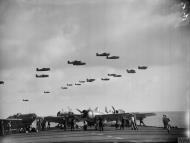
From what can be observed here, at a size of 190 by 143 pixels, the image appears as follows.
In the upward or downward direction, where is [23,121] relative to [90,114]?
downward

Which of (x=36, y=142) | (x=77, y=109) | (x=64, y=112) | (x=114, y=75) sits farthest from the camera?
(x=64, y=112)

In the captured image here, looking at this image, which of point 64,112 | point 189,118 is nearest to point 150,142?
point 189,118

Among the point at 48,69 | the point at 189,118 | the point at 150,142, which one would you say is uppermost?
the point at 48,69

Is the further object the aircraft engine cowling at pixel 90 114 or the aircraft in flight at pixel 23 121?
the aircraft in flight at pixel 23 121

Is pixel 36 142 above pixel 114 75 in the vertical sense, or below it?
Result: below

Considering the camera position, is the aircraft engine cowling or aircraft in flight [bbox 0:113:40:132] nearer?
the aircraft engine cowling

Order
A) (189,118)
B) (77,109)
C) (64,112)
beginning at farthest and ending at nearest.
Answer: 1. (64,112)
2. (77,109)
3. (189,118)

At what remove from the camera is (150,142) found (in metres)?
31.7

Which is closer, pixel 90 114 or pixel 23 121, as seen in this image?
pixel 90 114

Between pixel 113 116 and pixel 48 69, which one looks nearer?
pixel 48 69

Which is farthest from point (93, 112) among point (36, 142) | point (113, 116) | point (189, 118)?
point (189, 118)

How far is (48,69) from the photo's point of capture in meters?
60.6

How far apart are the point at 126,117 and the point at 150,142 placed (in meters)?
45.0

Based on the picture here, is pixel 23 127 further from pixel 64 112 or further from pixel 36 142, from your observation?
pixel 36 142
